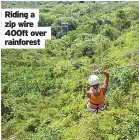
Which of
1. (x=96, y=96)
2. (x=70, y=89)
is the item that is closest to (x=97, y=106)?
(x=96, y=96)

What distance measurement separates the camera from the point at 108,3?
262ft

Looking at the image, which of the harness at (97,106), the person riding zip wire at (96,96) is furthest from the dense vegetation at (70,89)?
the harness at (97,106)

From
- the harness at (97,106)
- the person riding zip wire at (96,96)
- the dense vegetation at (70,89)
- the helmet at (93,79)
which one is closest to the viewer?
the helmet at (93,79)

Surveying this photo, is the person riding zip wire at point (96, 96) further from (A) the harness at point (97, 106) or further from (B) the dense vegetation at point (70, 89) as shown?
(B) the dense vegetation at point (70, 89)

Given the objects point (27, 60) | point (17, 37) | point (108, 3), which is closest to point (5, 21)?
point (17, 37)

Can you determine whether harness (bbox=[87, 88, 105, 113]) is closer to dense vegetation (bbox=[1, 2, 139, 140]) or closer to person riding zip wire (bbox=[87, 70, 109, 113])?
person riding zip wire (bbox=[87, 70, 109, 113])

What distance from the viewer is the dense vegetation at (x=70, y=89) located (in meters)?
14.0

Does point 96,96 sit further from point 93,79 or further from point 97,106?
point 93,79

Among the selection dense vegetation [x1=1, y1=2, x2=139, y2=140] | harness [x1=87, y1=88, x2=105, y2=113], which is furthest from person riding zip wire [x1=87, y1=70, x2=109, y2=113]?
dense vegetation [x1=1, y1=2, x2=139, y2=140]

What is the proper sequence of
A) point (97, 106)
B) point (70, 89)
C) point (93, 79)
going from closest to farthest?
point (93, 79) < point (97, 106) < point (70, 89)

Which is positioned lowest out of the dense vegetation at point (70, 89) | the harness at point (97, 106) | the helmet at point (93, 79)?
the dense vegetation at point (70, 89)

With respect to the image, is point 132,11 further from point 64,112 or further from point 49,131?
point 49,131

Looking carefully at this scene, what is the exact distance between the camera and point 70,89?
23062 mm

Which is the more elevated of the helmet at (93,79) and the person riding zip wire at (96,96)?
the helmet at (93,79)
